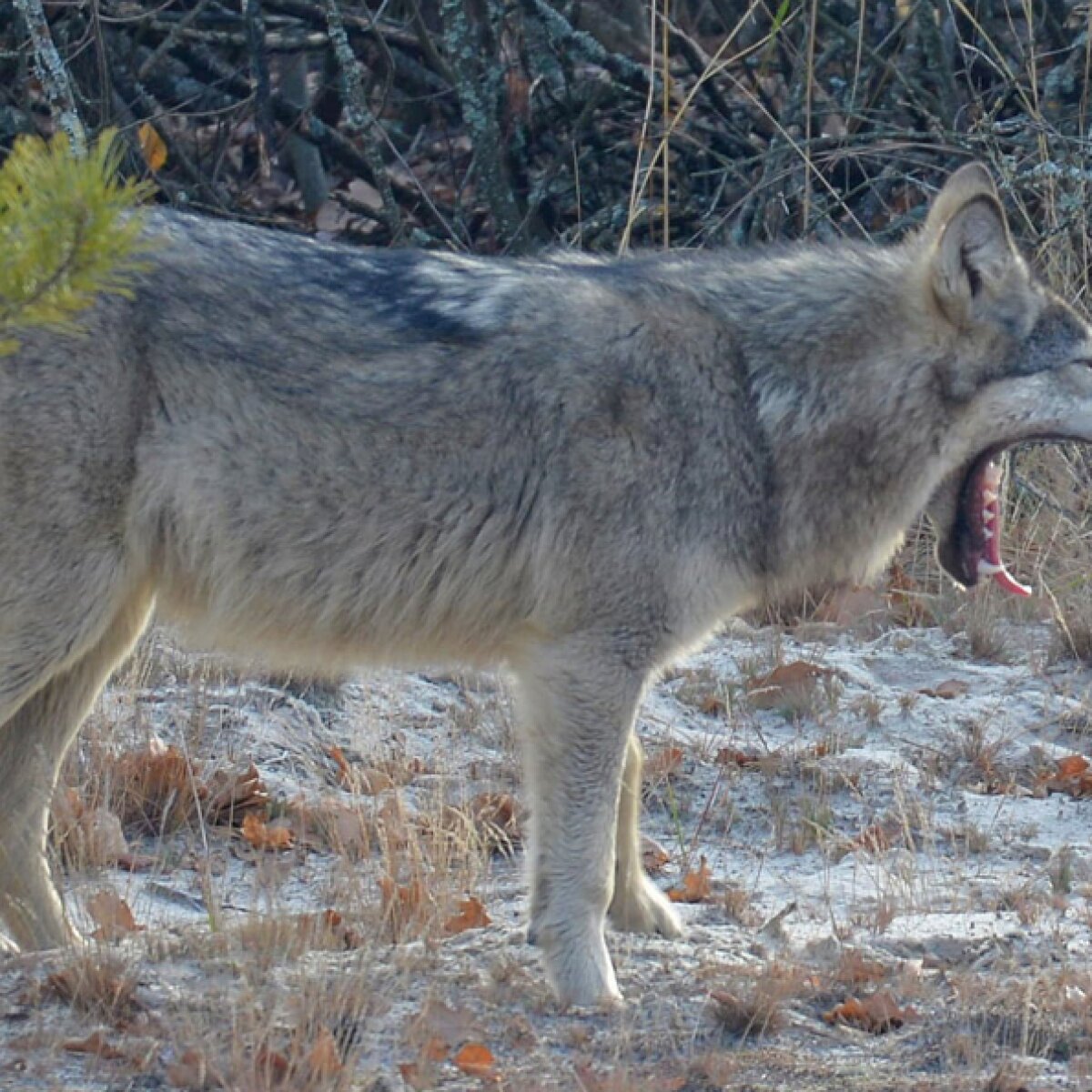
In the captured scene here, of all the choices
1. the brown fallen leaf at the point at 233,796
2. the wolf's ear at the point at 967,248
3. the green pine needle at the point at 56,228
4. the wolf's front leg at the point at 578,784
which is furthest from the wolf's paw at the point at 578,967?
the green pine needle at the point at 56,228

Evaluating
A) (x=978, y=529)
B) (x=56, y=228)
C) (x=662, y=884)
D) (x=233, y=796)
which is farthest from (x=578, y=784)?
(x=56, y=228)

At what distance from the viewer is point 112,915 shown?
451cm

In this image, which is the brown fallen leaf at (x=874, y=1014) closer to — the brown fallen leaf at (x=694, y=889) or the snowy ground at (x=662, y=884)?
the snowy ground at (x=662, y=884)

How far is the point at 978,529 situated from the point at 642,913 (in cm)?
139

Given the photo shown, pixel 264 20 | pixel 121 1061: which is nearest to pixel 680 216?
pixel 264 20

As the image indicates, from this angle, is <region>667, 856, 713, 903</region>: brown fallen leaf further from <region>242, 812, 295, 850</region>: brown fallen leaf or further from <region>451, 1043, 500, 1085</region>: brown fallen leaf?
<region>451, 1043, 500, 1085</region>: brown fallen leaf

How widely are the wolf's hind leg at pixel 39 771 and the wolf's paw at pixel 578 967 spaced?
4.03ft

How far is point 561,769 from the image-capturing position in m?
4.17

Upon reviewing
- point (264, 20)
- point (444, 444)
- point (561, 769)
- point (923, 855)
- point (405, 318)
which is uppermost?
point (264, 20)

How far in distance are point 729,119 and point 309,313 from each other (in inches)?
195

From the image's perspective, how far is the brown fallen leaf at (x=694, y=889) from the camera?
4941 mm

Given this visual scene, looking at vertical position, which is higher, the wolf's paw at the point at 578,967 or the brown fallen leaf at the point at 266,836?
the wolf's paw at the point at 578,967

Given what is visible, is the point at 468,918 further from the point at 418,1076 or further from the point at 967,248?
the point at 967,248

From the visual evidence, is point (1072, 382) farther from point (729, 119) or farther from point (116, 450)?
point (729, 119)
